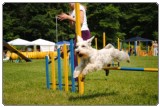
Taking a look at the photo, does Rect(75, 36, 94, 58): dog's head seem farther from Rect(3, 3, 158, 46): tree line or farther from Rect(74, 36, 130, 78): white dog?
Rect(3, 3, 158, 46): tree line

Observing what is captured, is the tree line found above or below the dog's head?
above

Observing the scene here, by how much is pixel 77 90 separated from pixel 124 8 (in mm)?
31228

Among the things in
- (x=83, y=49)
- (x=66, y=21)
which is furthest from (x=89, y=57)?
(x=66, y=21)

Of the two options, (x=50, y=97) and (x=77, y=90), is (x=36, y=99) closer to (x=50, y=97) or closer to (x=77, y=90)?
(x=50, y=97)

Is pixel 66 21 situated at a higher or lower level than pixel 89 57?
higher

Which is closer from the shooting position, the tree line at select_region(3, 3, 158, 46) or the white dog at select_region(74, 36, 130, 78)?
the white dog at select_region(74, 36, 130, 78)

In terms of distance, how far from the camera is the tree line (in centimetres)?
3055

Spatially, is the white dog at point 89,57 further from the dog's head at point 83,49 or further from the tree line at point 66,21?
the tree line at point 66,21

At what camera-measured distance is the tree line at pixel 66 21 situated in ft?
100

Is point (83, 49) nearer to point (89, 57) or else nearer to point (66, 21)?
point (89, 57)

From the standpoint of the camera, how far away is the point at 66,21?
110 ft

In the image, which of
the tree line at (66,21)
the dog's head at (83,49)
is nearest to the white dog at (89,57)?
the dog's head at (83,49)

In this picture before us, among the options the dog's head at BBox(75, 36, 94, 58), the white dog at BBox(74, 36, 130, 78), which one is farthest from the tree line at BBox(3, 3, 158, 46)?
the dog's head at BBox(75, 36, 94, 58)

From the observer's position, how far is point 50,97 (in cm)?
616
